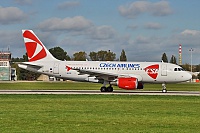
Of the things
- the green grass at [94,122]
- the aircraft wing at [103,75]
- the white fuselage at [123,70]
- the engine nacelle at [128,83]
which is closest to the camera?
the green grass at [94,122]

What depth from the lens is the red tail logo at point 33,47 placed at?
50375 millimetres

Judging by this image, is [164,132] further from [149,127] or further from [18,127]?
[18,127]

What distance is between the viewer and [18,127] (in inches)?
651

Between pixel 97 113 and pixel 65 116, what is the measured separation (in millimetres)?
2184

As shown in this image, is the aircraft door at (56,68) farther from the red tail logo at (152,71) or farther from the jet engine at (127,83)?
the red tail logo at (152,71)

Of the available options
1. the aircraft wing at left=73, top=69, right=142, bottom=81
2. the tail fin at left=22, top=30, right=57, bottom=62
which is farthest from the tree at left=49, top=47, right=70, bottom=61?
the aircraft wing at left=73, top=69, right=142, bottom=81

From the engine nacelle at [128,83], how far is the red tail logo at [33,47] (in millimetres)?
9836

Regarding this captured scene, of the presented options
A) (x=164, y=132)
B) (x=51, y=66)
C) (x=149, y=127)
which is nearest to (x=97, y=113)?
(x=149, y=127)

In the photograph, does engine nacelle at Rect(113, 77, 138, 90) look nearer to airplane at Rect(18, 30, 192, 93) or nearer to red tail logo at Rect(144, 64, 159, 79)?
airplane at Rect(18, 30, 192, 93)

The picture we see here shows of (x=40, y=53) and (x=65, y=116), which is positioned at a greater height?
(x=40, y=53)

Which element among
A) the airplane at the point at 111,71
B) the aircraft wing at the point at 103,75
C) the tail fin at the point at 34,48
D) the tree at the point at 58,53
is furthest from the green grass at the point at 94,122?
the tree at the point at 58,53

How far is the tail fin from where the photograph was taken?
50.3m

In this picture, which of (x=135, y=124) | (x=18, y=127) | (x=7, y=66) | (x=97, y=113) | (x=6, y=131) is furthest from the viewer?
(x=7, y=66)

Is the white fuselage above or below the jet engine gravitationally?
above
